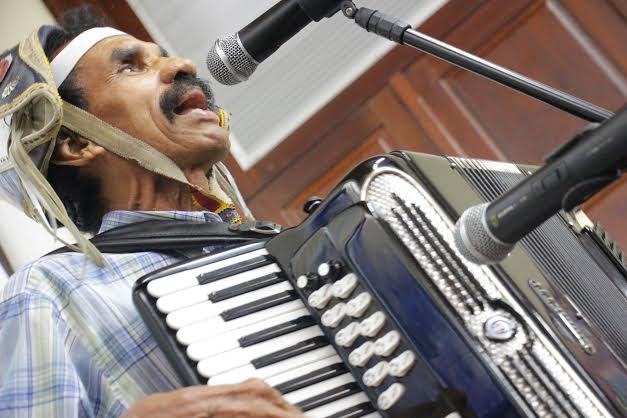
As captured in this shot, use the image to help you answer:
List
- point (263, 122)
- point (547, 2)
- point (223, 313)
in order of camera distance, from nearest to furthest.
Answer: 1. point (223, 313)
2. point (547, 2)
3. point (263, 122)

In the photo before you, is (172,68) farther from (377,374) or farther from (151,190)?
(377,374)

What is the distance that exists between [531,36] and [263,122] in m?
0.62

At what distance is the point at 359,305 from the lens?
0.98m

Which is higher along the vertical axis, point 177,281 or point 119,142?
point 119,142

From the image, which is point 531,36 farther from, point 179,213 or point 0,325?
point 0,325

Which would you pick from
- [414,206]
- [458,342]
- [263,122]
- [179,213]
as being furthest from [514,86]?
[263,122]

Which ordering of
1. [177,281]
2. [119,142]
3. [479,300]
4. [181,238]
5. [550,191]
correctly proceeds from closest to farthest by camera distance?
[550,191] < [479,300] < [177,281] < [181,238] < [119,142]

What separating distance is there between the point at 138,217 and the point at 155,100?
0.18 meters

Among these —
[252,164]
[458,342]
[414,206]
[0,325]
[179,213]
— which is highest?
[252,164]

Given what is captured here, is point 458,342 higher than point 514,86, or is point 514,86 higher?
point 514,86

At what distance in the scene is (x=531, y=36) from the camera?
2.22 meters

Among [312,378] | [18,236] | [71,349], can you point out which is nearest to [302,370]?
[312,378]

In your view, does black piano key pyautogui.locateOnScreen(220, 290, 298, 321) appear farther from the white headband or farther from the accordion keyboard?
the white headband

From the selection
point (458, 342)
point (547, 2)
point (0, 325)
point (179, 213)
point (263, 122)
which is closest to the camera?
point (458, 342)
